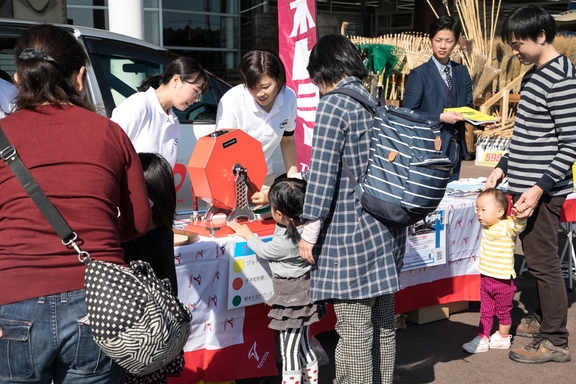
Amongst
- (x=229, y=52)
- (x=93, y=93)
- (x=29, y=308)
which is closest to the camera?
(x=29, y=308)

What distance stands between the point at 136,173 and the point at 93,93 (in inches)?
96.8

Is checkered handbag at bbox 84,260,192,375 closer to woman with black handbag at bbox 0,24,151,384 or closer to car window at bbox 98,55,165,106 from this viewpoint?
woman with black handbag at bbox 0,24,151,384

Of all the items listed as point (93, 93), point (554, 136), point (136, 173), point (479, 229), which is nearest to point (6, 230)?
point (136, 173)

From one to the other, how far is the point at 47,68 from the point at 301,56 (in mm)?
2893

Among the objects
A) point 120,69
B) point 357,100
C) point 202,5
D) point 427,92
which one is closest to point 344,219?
point 357,100

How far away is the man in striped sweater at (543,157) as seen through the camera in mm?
3391

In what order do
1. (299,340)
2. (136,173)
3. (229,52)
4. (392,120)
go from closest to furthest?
(136,173) < (392,120) < (299,340) < (229,52)

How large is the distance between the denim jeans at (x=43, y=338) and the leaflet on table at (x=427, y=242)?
2.41 m

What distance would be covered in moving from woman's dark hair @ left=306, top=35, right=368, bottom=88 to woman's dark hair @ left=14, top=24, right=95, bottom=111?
42.2 inches

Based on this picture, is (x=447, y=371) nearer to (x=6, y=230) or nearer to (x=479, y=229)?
(x=479, y=229)

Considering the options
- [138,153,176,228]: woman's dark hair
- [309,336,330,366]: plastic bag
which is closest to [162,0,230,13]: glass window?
[309,336,330,366]: plastic bag

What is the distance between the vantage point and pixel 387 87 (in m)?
11.3

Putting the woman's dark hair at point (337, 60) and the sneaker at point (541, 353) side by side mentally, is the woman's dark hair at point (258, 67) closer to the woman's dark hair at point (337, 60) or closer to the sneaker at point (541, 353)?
the woman's dark hair at point (337, 60)

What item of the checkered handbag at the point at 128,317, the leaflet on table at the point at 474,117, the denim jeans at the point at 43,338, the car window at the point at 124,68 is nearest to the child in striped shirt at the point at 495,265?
the leaflet on table at the point at 474,117
